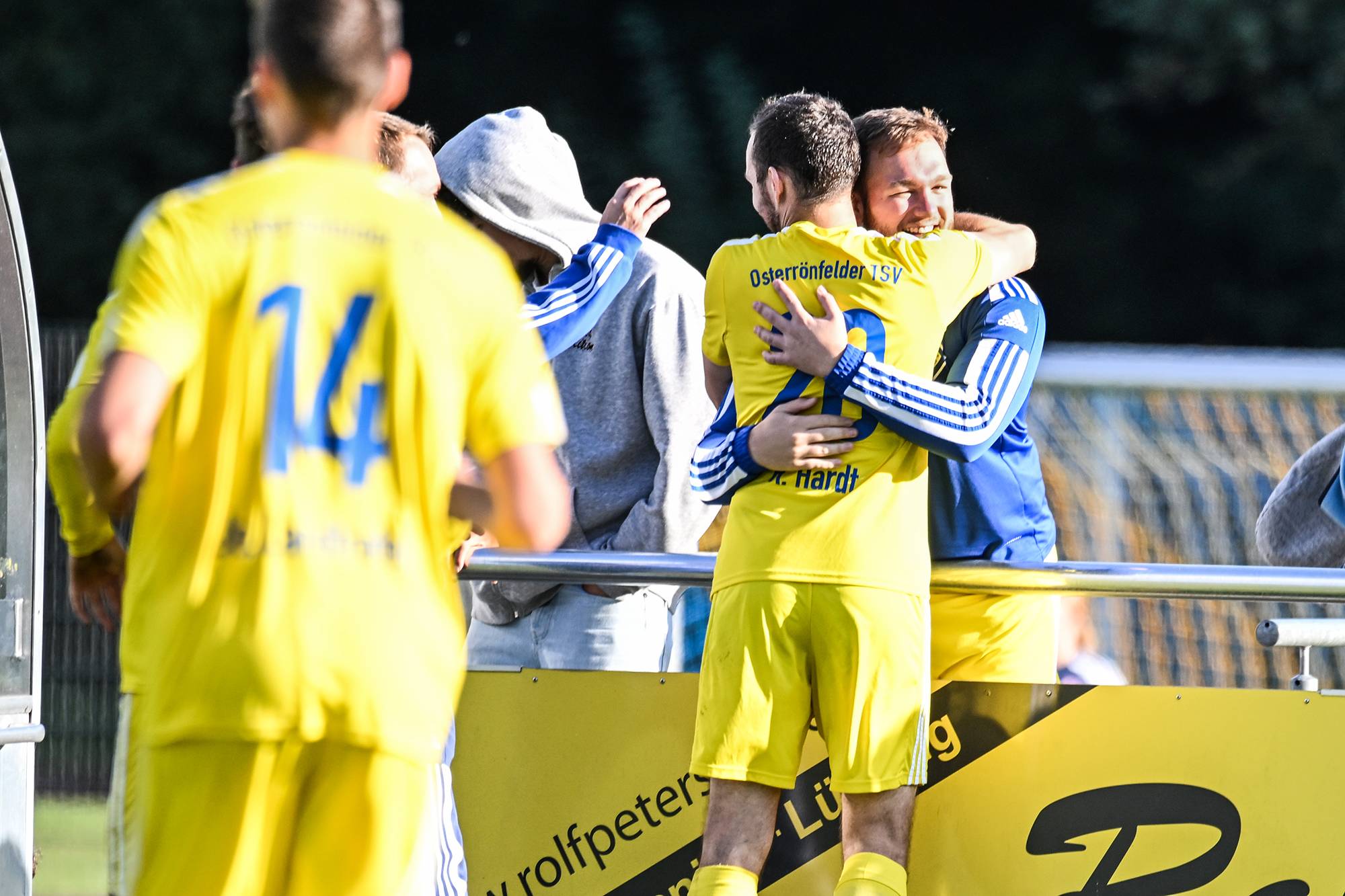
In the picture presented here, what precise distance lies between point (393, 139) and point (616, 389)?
2.42 feet

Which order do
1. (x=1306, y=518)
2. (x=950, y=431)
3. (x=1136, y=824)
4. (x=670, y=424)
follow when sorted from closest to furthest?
1. (x=950, y=431)
2. (x=1136, y=824)
3. (x=1306, y=518)
4. (x=670, y=424)

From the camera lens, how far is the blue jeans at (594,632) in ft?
11.4

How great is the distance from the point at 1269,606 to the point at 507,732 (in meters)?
7.28

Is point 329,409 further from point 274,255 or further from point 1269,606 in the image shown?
point 1269,606

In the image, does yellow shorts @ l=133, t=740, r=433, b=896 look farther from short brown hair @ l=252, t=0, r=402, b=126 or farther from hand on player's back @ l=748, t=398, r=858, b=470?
hand on player's back @ l=748, t=398, r=858, b=470

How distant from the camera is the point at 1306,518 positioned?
331 centimetres

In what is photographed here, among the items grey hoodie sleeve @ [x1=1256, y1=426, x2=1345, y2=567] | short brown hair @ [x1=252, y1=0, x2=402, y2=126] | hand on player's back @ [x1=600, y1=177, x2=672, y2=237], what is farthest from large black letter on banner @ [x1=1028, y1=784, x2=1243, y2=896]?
short brown hair @ [x1=252, y1=0, x2=402, y2=126]

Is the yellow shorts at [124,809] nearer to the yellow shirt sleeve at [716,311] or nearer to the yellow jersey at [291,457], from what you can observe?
the yellow jersey at [291,457]

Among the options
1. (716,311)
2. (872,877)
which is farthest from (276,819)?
(716,311)

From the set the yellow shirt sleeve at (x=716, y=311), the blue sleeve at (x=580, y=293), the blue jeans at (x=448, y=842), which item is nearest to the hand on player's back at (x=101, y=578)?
the blue jeans at (x=448, y=842)

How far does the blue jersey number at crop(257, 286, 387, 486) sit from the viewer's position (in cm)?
182

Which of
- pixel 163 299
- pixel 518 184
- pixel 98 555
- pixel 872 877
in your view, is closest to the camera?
pixel 163 299

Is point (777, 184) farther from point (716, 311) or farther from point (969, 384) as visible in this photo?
point (969, 384)

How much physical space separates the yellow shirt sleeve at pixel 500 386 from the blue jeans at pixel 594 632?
1.55 metres
